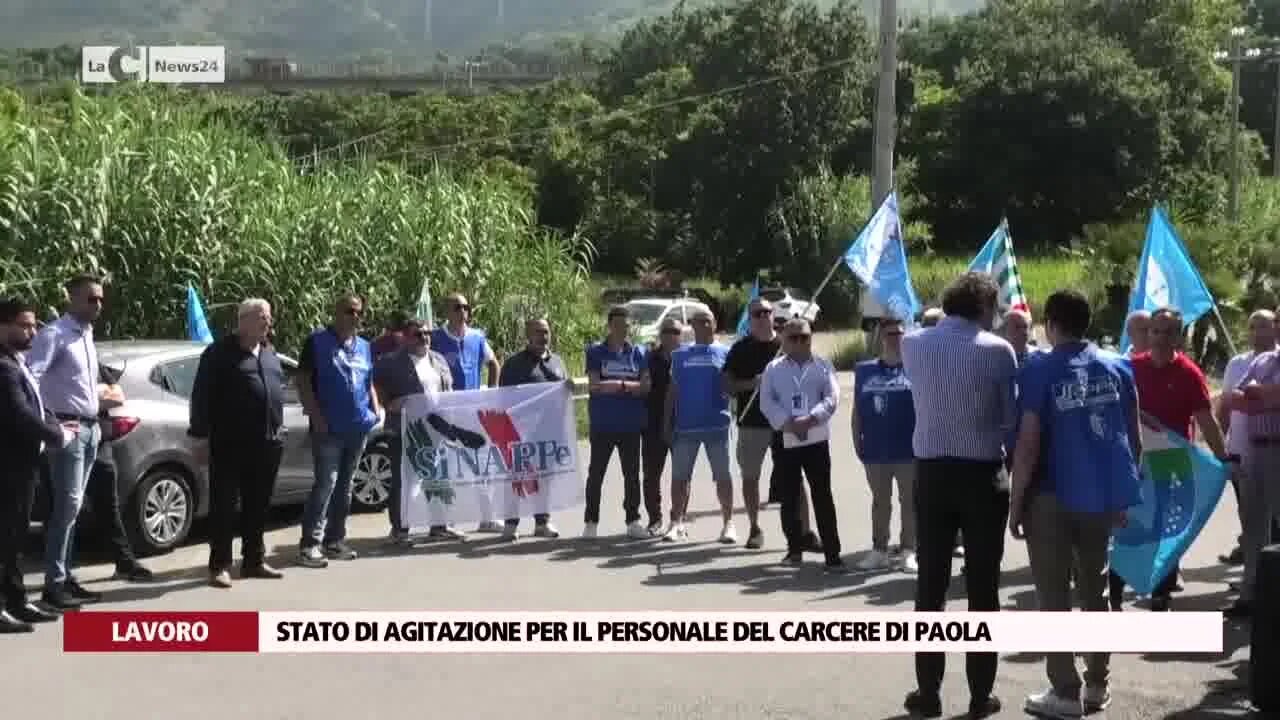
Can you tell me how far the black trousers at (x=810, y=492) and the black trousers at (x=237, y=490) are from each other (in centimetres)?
341

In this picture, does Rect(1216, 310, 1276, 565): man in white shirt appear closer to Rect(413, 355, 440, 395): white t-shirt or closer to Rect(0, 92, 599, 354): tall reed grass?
Rect(413, 355, 440, 395): white t-shirt

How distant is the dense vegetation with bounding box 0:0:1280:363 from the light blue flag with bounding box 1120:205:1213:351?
10.0 meters

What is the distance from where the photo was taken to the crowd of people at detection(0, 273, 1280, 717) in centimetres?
741

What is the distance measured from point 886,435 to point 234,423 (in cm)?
425

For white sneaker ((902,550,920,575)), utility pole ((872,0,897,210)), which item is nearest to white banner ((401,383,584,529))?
white sneaker ((902,550,920,575))

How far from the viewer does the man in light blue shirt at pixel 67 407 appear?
32.4ft

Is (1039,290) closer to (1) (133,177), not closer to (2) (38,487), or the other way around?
(1) (133,177)

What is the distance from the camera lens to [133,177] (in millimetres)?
17812

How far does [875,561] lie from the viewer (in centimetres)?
1145

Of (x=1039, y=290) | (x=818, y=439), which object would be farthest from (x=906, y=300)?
(x=1039, y=290)

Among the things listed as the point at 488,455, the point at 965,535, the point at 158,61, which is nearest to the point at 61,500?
the point at 488,455

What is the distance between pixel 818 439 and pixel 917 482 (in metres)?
3.78
